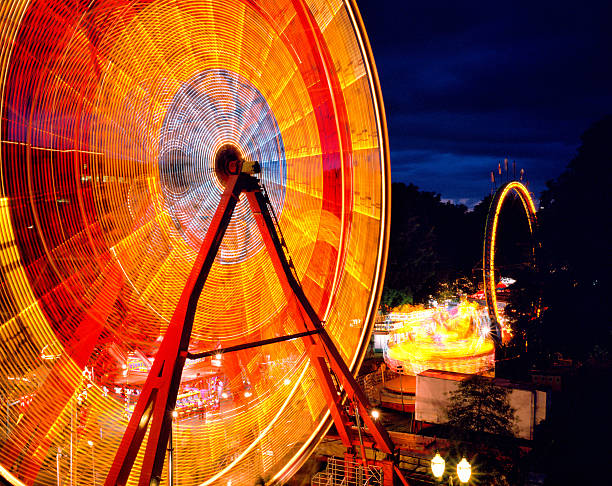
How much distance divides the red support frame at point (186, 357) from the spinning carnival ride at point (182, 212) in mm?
22

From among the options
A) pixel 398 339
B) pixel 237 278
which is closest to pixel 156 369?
pixel 237 278

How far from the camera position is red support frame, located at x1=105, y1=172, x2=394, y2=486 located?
18.6 feet

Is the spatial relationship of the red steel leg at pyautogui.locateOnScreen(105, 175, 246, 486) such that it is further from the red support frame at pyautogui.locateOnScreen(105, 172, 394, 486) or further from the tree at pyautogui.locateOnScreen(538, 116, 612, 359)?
the tree at pyautogui.locateOnScreen(538, 116, 612, 359)

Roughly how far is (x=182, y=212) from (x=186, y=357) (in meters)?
2.05

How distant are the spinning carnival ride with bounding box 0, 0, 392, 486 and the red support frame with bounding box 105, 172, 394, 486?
2 cm

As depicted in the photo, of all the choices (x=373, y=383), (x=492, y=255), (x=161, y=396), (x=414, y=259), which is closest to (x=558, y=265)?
(x=414, y=259)

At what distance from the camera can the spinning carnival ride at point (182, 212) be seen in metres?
5.85

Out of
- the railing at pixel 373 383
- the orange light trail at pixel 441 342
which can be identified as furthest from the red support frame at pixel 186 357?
the orange light trail at pixel 441 342

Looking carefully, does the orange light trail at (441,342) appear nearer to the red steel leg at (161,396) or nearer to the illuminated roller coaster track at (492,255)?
the illuminated roller coaster track at (492,255)

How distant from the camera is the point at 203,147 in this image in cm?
738

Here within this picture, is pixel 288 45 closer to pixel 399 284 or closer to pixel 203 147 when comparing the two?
pixel 203 147

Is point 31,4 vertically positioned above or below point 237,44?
below

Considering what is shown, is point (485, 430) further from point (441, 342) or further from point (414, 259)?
point (414, 259)

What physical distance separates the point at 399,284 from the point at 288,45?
21.0 metres
